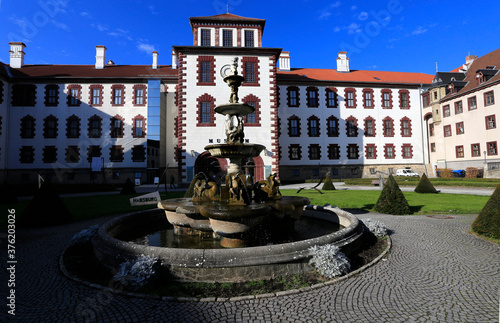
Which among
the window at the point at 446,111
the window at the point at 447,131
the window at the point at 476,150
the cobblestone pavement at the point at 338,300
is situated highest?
the window at the point at 446,111

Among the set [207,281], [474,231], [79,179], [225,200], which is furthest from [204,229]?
[79,179]

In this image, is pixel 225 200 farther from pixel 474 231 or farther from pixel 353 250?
pixel 474 231

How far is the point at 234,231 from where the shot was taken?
18.4ft

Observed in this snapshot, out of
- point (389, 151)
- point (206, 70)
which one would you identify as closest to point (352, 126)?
point (389, 151)

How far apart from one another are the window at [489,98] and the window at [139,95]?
145 ft

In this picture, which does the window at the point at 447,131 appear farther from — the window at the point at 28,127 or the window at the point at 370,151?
the window at the point at 28,127

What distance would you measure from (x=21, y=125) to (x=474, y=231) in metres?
43.7

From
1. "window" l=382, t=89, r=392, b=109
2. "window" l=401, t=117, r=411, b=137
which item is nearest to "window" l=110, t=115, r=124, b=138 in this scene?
"window" l=382, t=89, r=392, b=109

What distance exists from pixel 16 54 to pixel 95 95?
14142mm

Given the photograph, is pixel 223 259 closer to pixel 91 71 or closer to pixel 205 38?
pixel 205 38

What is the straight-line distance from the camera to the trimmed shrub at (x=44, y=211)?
951 cm

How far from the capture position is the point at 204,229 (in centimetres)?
697

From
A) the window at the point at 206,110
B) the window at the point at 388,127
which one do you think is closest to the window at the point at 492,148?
the window at the point at 388,127

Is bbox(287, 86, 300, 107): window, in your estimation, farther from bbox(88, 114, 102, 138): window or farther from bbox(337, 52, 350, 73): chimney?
bbox(88, 114, 102, 138): window
